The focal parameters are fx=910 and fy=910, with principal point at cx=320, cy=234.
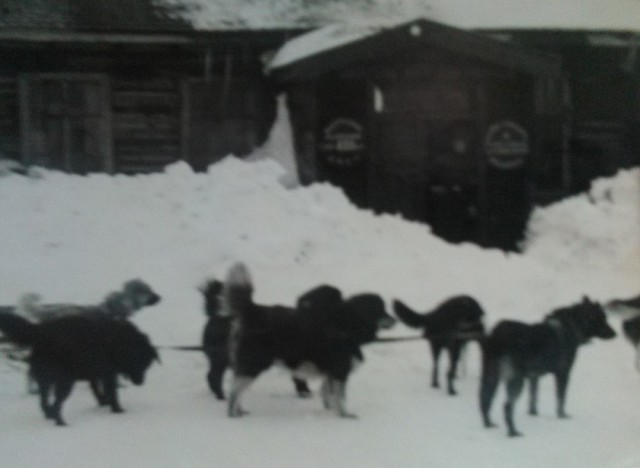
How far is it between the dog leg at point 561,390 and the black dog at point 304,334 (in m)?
0.56

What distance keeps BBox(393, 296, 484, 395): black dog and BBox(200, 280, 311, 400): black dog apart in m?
0.51

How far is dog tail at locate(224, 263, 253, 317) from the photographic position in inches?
94.5

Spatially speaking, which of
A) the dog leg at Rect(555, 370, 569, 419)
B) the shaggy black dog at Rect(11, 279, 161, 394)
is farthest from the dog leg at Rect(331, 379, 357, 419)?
the dog leg at Rect(555, 370, 569, 419)

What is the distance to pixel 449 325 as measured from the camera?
8.70 ft

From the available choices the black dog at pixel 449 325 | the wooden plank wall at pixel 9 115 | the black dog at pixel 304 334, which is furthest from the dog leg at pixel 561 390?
the wooden plank wall at pixel 9 115

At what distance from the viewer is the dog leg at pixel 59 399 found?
2186 millimetres

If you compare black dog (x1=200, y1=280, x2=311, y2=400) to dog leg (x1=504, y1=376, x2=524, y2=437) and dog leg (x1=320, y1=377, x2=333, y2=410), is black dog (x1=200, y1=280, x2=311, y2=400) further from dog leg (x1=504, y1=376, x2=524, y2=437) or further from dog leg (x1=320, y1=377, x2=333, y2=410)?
dog leg (x1=504, y1=376, x2=524, y2=437)

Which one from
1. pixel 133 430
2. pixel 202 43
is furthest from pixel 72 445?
pixel 202 43

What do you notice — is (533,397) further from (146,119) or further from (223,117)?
(146,119)

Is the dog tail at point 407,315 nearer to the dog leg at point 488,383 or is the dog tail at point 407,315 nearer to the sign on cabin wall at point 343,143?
the dog leg at point 488,383

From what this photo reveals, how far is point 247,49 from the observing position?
2885mm

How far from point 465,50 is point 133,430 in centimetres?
152

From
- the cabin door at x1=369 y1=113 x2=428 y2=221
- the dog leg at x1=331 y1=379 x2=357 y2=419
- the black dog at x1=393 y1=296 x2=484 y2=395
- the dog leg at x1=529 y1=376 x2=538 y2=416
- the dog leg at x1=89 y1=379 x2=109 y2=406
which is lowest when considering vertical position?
the dog leg at x1=529 y1=376 x2=538 y2=416

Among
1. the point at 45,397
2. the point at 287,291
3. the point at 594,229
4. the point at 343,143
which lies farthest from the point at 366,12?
the point at 45,397
